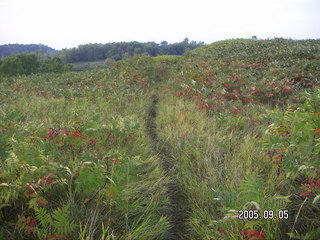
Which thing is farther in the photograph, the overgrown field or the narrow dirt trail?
the narrow dirt trail

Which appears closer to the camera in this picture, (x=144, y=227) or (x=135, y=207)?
(x=144, y=227)

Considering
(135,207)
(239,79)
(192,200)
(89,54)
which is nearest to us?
(135,207)

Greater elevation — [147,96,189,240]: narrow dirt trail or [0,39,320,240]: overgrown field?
[0,39,320,240]: overgrown field

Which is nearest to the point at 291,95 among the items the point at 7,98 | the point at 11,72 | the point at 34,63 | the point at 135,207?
the point at 135,207

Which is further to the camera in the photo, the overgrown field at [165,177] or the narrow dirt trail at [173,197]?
the narrow dirt trail at [173,197]

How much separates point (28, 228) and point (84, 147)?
1948mm

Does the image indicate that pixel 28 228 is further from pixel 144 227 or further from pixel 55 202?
pixel 144 227

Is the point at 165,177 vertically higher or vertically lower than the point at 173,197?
higher

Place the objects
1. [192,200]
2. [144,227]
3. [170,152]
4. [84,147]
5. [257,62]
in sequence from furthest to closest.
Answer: [257,62] < [170,152] < [84,147] < [192,200] < [144,227]

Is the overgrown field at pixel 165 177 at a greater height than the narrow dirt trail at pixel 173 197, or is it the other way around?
the overgrown field at pixel 165 177

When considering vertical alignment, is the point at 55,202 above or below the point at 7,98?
below

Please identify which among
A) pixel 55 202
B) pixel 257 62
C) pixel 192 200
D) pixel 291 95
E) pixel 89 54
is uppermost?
pixel 89 54

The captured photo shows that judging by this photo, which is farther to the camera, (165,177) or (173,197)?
(165,177)

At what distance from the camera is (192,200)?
318 centimetres
